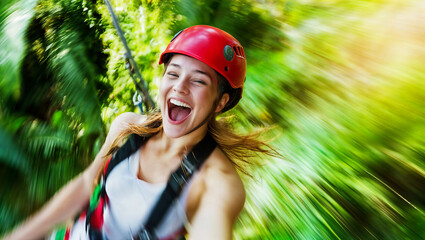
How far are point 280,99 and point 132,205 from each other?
178cm

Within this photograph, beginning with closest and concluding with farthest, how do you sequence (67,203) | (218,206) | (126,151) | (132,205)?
(218,206) → (132,205) → (126,151) → (67,203)

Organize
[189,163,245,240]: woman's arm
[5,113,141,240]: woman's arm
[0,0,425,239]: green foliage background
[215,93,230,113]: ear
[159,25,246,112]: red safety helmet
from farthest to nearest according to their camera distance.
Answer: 1. [0,0,425,239]: green foliage background
2. [5,113,141,240]: woman's arm
3. [215,93,230,113]: ear
4. [159,25,246,112]: red safety helmet
5. [189,163,245,240]: woman's arm

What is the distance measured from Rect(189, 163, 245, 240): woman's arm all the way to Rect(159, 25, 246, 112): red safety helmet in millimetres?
445

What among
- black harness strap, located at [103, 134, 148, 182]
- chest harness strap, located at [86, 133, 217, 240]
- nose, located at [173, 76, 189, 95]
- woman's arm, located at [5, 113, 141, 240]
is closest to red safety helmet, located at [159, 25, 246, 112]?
nose, located at [173, 76, 189, 95]

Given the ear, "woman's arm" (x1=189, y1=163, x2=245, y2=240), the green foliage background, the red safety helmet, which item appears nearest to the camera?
"woman's arm" (x1=189, y1=163, x2=245, y2=240)

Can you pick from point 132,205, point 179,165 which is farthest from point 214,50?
point 132,205

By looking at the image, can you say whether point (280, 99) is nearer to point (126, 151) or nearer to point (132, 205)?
point (126, 151)

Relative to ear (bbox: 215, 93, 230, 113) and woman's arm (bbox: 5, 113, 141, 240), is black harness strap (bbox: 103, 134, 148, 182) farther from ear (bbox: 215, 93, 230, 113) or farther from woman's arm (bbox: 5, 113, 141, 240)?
ear (bbox: 215, 93, 230, 113)

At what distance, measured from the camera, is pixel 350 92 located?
245 centimetres

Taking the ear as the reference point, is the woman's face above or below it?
above

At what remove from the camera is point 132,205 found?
1.53 meters

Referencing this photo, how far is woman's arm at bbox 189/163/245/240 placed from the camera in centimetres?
137

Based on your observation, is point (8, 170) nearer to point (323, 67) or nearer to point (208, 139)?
point (208, 139)

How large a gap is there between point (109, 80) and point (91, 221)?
2968 mm
